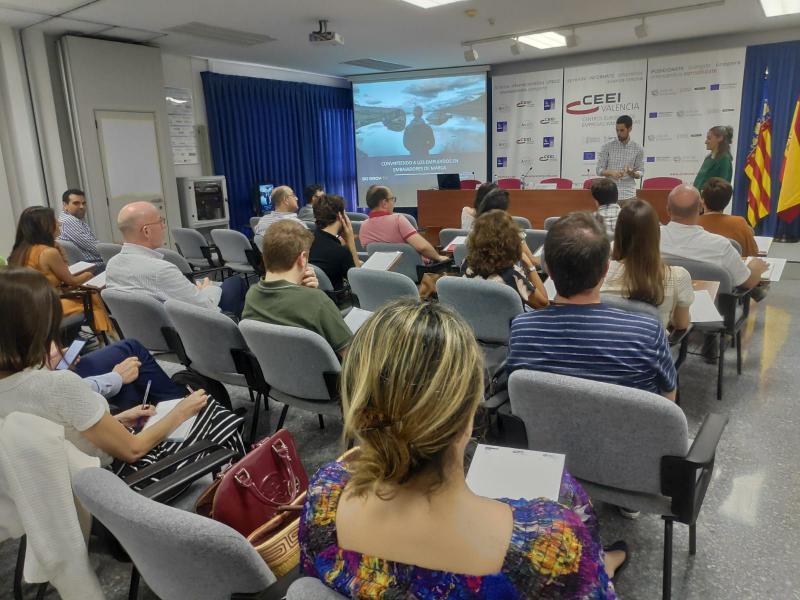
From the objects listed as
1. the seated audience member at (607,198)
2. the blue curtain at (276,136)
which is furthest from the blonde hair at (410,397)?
the blue curtain at (276,136)

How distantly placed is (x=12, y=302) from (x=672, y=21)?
7116 millimetres

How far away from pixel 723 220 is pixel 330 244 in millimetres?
2654

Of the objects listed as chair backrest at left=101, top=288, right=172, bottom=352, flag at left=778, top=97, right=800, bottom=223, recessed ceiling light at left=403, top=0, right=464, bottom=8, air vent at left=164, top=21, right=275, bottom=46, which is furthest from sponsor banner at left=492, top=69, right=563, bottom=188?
chair backrest at left=101, top=288, right=172, bottom=352

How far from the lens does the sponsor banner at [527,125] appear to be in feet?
27.6

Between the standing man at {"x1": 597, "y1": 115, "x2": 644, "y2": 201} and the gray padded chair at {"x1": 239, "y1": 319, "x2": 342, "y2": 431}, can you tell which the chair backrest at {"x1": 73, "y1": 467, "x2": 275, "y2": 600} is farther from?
the standing man at {"x1": 597, "y1": 115, "x2": 644, "y2": 201}

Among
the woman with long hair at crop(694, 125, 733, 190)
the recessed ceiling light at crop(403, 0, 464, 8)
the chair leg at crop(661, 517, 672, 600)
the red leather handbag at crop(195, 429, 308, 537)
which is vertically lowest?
the chair leg at crop(661, 517, 672, 600)

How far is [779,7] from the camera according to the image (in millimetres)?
5789

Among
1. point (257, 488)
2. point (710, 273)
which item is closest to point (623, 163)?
point (710, 273)

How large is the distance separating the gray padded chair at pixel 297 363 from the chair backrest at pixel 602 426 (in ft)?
2.63

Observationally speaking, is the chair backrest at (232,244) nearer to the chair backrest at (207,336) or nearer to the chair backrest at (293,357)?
the chair backrest at (207,336)

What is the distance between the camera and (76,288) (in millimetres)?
3770

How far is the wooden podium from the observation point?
18.9ft

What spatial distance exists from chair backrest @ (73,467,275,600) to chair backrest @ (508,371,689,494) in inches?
33.1

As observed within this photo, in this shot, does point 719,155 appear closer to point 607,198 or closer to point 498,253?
point 607,198
